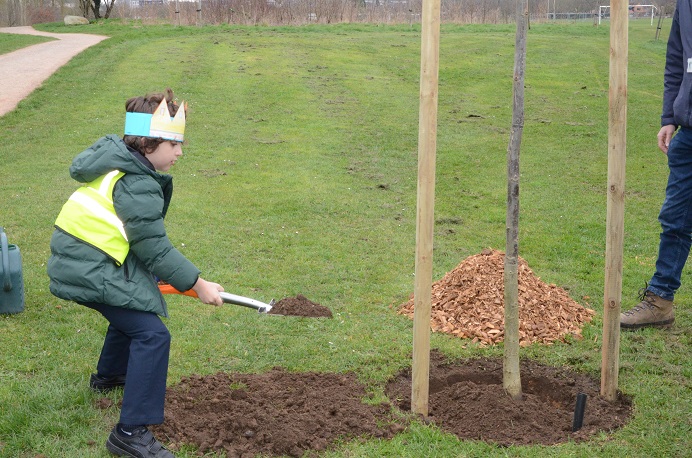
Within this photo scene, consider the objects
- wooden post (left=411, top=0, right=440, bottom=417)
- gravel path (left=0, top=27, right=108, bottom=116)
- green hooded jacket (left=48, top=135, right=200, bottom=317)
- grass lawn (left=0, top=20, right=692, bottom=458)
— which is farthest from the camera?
gravel path (left=0, top=27, right=108, bottom=116)

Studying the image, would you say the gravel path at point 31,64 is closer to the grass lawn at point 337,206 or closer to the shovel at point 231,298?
the grass lawn at point 337,206

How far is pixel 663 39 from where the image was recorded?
3353cm

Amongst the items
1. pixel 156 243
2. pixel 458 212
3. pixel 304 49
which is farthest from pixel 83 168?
pixel 304 49

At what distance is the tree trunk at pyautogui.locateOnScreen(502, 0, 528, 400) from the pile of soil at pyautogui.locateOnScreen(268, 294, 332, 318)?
1988 millimetres

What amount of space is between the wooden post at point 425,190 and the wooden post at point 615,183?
116cm

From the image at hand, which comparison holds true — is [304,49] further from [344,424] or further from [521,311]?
[344,424]

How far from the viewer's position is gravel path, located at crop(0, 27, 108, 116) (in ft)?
60.1

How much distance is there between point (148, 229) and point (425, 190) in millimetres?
1539

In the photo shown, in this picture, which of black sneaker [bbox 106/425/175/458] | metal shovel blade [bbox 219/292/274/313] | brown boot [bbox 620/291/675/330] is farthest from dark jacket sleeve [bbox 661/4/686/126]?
black sneaker [bbox 106/425/175/458]

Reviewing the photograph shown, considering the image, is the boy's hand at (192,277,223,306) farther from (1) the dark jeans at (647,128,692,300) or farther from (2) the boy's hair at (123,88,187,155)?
(1) the dark jeans at (647,128,692,300)

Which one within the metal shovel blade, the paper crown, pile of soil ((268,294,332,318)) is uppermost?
the paper crown

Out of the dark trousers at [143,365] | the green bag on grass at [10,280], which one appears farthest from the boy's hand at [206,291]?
the green bag on grass at [10,280]

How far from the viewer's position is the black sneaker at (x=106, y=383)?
474cm

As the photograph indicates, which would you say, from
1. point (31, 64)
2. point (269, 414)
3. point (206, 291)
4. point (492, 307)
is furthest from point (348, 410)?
point (31, 64)
